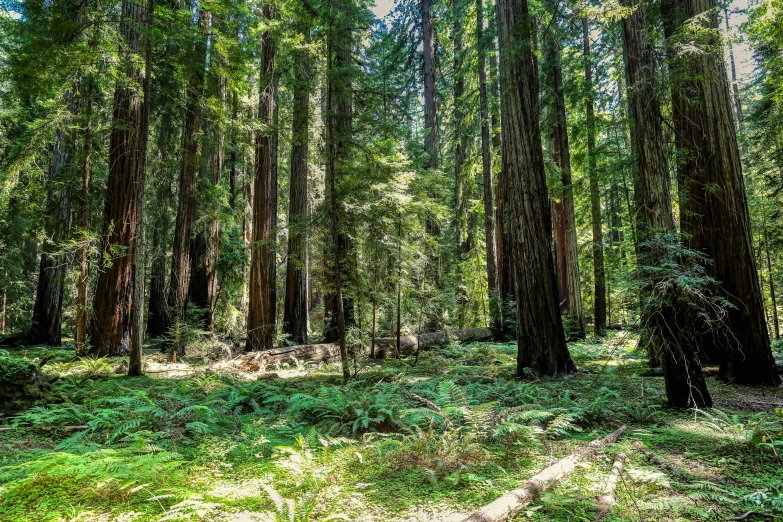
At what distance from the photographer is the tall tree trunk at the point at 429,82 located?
48.5 ft

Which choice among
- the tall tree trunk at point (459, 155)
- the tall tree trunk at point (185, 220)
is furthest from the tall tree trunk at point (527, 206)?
the tall tree trunk at point (185, 220)

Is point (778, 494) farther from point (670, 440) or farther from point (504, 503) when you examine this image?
point (504, 503)

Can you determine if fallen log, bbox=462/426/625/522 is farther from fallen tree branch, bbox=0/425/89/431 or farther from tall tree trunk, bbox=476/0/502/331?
tall tree trunk, bbox=476/0/502/331

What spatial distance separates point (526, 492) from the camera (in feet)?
7.77

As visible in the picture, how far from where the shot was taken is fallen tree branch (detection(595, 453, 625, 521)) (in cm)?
226

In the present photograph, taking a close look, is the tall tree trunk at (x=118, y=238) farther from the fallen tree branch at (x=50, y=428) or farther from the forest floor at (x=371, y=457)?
the fallen tree branch at (x=50, y=428)

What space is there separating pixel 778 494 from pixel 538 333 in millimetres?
4513

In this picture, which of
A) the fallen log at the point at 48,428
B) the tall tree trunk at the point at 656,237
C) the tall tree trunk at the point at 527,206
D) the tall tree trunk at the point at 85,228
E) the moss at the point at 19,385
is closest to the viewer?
the fallen log at the point at 48,428

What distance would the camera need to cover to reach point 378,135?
744 cm

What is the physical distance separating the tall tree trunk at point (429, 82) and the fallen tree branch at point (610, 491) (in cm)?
1279

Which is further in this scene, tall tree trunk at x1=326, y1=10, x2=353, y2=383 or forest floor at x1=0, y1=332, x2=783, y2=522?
tall tree trunk at x1=326, y1=10, x2=353, y2=383

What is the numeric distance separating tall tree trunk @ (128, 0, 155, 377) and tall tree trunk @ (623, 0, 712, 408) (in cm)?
753

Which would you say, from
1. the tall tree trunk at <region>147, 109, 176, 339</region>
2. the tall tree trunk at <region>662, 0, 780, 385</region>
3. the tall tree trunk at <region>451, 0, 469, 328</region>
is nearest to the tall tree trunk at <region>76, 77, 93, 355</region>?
the tall tree trunk at <region>147, 109, 176, 339</region>

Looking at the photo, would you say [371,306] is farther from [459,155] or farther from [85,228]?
[459,155]
